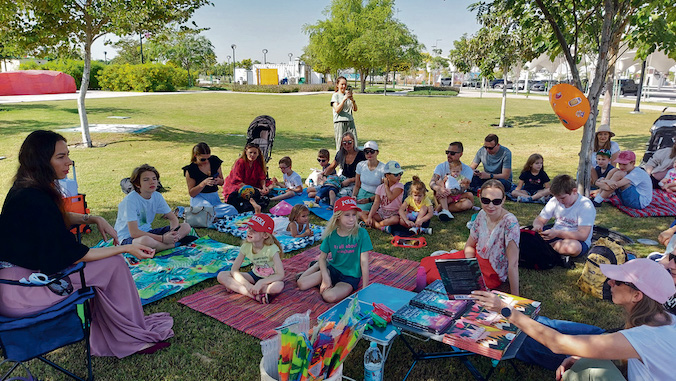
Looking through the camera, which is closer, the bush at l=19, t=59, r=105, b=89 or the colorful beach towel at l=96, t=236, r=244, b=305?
the colorful beach towel at l=96, t=236, r=244, b=305

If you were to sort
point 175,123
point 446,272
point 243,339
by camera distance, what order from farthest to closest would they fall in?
point 175,123
point 243,339
point 446,272

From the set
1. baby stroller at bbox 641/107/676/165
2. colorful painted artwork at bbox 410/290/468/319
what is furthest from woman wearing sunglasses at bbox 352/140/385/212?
baby stroller at bbox 641/107/676/165

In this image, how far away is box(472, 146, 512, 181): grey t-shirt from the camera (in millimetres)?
8961

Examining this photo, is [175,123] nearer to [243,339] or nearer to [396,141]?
[396,141]

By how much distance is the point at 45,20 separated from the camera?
12328 mm

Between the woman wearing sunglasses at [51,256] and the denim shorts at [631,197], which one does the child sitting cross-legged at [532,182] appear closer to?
the denim shorts at [631,197]

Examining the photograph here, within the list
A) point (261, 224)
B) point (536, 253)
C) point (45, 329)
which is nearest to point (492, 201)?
point (536, 253)

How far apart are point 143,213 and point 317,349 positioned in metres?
4.05

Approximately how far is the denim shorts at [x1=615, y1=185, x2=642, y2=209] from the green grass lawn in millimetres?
306

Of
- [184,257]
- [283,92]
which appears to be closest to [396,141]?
[184,257]

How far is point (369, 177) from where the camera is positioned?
25.7ft

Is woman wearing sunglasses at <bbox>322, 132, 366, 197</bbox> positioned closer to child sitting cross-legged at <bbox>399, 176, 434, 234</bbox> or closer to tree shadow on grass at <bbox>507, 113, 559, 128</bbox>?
child sitting cross-legged at <bbox>399, 176, 434, 234</bbox>

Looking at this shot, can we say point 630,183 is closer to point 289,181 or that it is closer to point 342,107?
point 342,107

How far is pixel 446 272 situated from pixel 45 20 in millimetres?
13718
